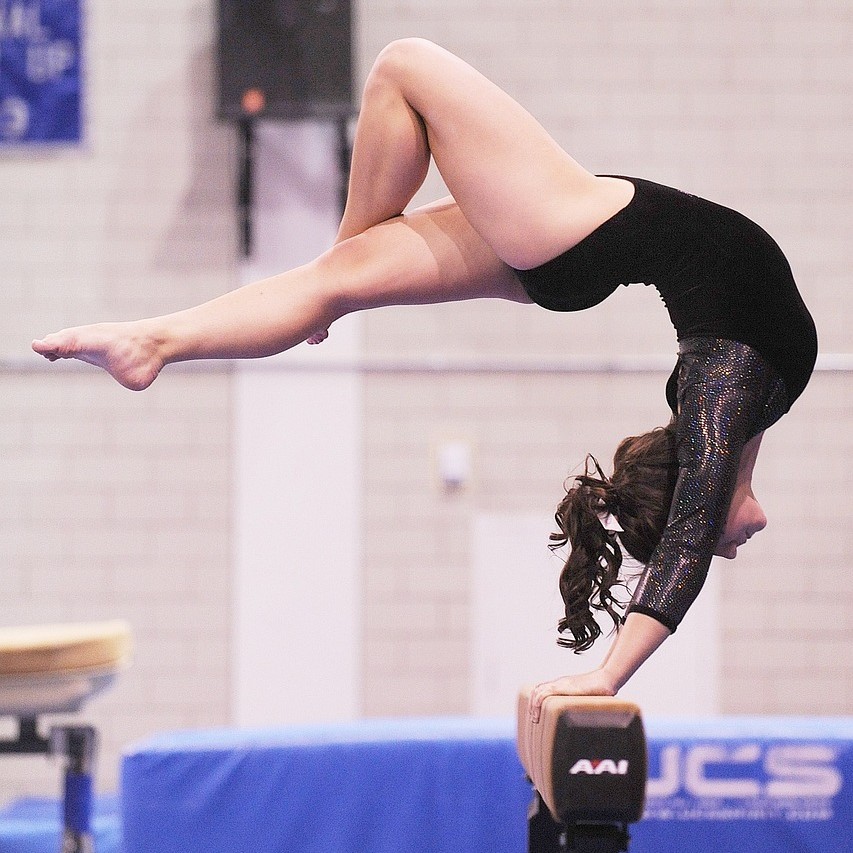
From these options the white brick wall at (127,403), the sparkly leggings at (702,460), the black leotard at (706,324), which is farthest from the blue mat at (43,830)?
the black leotard at (706,324)

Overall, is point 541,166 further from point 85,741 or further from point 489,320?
point 489,320

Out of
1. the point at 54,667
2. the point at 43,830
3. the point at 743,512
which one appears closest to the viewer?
the point at 743,512

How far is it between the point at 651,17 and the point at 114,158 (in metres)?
2.54

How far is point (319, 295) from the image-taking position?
2580 millimetres

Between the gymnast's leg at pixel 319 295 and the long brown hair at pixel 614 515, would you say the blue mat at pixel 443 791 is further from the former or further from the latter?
the gymnast's leg at pixel 319 295

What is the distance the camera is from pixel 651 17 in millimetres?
5375

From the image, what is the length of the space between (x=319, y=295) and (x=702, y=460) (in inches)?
35.3

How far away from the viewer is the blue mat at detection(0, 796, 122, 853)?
169 inches

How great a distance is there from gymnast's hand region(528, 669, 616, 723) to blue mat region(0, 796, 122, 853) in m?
2.30

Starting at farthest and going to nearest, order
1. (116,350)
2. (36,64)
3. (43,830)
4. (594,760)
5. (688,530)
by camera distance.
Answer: (36,64), (43,830), (116,350), (688,530), (594,760)

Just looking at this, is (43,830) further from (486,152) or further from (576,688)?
(486,152)

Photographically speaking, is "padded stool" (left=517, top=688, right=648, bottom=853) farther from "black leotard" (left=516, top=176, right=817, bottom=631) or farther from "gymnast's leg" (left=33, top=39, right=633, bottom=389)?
"gymnast's leg" (left=33, top=39, right=633, bottom=389)

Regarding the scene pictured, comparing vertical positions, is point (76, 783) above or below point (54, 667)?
below

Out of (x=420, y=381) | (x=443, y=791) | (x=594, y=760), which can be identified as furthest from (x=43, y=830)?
(x=594, y=760)
